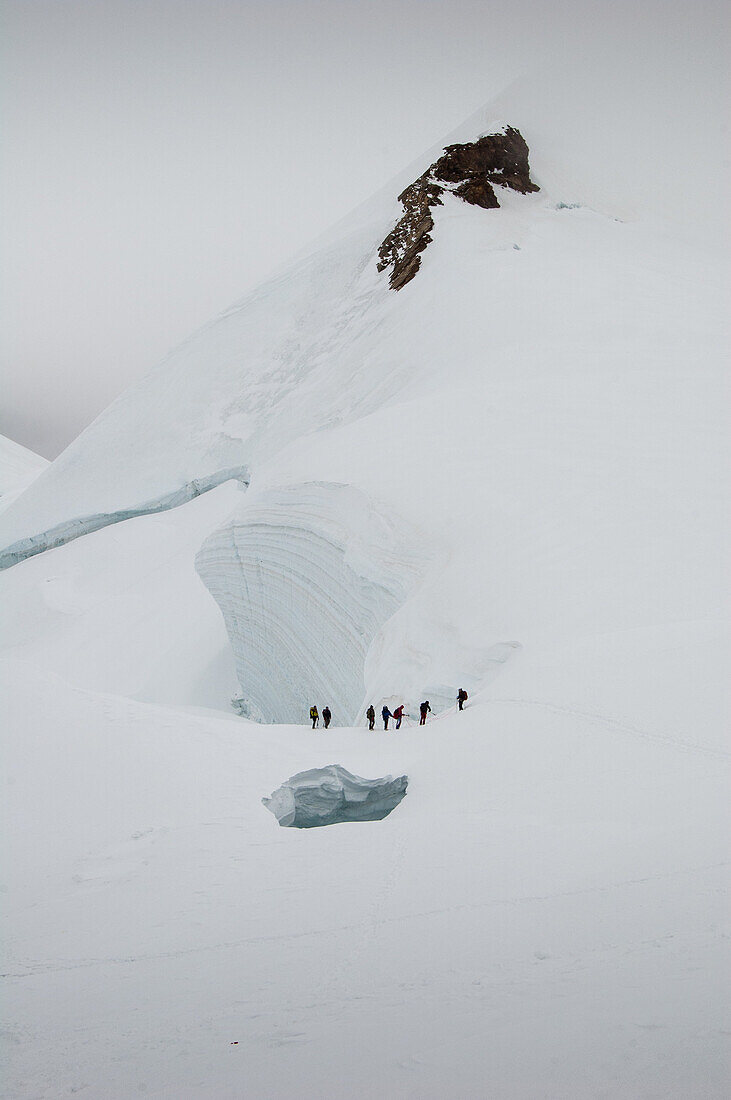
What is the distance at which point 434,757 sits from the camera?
7246 mm

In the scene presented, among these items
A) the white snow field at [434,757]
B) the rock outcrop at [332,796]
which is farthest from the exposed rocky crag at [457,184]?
the rock outcrop at [332,796]

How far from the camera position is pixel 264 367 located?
35.4 metres

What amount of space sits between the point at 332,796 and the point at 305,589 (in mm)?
8958

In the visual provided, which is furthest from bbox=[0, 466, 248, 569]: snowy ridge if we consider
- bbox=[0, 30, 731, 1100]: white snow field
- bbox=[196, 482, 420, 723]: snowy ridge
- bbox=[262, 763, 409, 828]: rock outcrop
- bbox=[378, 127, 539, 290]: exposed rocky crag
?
bbox=[262, 763, 409, 828]: rock outcrop

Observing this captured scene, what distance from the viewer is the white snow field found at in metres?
3.34

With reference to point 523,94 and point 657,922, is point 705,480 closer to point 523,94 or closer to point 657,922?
point 657,922

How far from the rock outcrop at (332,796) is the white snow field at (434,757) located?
0.65 feet

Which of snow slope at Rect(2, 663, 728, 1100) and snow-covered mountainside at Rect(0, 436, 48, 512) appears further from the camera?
snow-covered mountainside at Rect(0, 436, 48, 512)

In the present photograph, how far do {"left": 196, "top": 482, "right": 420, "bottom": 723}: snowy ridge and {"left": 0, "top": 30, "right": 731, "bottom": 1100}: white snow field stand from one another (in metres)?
0.09

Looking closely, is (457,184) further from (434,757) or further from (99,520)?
(434,757)

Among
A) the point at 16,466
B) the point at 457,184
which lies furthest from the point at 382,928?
the point at 16,466

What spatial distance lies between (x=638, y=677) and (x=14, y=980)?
5.80 metres

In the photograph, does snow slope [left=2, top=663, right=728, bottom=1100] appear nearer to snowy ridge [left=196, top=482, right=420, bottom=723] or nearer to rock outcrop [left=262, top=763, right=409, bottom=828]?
rock outcrop [left=262, top=763, right=409, bottom=828]

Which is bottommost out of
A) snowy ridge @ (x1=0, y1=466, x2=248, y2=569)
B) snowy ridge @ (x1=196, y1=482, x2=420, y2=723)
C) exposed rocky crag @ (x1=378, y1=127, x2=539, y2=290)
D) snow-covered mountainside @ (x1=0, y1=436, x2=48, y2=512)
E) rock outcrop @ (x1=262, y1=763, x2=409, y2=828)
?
rock outcrop @ (x1=262, y1=763, x2=409, y2=828)
